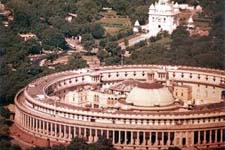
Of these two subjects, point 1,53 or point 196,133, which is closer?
point 196,133

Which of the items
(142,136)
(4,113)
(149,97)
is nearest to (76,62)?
(4,113)

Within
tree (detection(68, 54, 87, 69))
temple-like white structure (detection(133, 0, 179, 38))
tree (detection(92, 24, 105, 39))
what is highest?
temple-like white structure (detection(133, 0, 179, 38))

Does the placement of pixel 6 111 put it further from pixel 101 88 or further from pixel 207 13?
pixel 207 13

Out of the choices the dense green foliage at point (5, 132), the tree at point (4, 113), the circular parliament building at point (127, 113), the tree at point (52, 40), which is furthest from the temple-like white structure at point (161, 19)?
the dense green foliage at point (5, 132)

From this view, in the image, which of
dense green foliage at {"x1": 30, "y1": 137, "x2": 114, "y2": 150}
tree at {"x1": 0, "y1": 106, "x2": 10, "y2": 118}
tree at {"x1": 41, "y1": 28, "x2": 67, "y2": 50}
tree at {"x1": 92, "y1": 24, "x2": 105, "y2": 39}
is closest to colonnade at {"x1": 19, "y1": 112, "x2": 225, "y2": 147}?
dense green foliage at {"x1": 30, "y1": 137, "x2": 114, "y2": 150}

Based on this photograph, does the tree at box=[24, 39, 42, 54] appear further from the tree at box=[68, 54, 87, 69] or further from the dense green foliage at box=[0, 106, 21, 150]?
the dense green foliage at box=[0, 106, 21, 150]

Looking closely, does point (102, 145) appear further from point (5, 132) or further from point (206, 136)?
point (5, 132)

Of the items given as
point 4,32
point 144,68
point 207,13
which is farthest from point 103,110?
point 207,13
